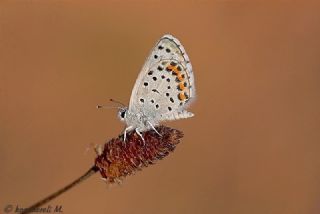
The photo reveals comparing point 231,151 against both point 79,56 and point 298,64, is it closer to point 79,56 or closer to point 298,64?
point 298,64

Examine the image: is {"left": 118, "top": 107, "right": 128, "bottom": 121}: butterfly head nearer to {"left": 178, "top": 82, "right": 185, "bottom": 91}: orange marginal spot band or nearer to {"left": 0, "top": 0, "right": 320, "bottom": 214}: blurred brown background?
{"left": 178, "top": 82, "right": 185, "bottom": 91}: orange marginal spot band

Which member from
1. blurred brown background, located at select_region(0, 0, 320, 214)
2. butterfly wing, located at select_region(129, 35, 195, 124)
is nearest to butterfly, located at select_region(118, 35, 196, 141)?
butterfly wing, located at select_region(129, 35, 195, 124)

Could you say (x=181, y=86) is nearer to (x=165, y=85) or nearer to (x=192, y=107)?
(x=165, y=85)

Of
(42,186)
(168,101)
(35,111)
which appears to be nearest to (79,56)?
(35,111)

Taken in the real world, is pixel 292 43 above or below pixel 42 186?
above

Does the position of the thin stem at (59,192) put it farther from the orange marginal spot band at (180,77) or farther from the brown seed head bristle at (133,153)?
the orange marginal spot band at (180,77)

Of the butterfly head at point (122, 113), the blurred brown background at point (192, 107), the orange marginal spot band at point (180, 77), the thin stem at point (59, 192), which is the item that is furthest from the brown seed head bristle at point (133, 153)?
the blurred brown background at point (192, 107)
